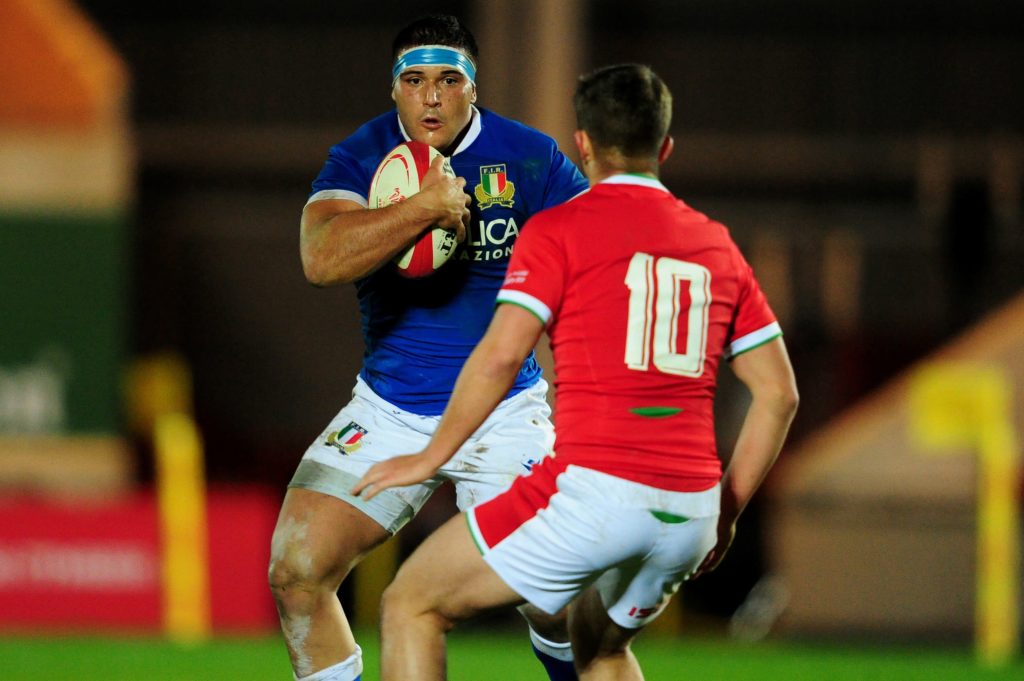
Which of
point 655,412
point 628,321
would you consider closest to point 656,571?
point 655,412

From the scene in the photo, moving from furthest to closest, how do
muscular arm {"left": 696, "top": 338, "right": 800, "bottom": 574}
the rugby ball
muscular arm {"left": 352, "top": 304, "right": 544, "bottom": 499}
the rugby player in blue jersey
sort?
1. the rugby player in blue jersey
2. the rugby ball
3. muscular arm {"left": 696, "top": 338, "right": 800, "bottom": 574}
4. muscular arm {"left": 352, "top": 304, "right": 544, "bottom": 499}

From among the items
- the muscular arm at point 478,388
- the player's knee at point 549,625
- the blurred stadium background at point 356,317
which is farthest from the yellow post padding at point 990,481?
the muscular arm at point 478,388

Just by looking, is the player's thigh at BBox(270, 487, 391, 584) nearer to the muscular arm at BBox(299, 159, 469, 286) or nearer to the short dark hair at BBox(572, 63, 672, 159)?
the muscular arm at BBox(299, 159, 469, 286)

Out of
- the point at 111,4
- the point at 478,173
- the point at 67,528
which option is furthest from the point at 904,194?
the point at 478,173

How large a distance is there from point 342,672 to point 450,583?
0.98m

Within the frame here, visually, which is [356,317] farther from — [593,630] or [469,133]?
[593,630]

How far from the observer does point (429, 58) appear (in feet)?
16.4

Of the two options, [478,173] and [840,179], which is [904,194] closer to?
[840,179]

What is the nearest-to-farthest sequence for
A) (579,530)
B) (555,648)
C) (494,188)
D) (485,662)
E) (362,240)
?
(579,530), (362,240), (494,188), (555,648), (485,662)

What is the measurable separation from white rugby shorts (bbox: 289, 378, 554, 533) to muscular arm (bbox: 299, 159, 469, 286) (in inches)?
23.7

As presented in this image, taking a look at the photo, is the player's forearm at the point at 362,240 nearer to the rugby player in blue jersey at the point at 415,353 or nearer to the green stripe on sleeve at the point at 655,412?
the rugby player in blue jersey at the point at 415,353

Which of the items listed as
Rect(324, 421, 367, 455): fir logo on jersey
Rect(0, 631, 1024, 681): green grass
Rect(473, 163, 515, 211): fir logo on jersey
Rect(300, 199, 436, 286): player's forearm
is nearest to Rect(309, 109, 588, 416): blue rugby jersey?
Rect(473, 163, 515, 211): fir logo on jersey

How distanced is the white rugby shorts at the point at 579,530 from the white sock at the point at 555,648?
3.28 feet

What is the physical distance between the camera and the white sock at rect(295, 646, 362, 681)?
198 inches
